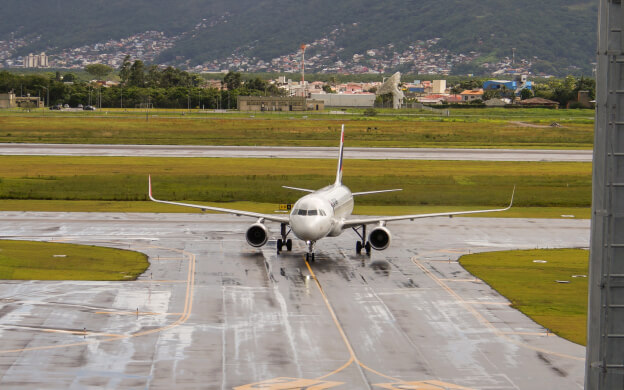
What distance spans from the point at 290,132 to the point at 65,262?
11304cm

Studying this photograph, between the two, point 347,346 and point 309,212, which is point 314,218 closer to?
point 309,212

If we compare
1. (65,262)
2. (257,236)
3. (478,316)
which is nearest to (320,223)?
(257,236)

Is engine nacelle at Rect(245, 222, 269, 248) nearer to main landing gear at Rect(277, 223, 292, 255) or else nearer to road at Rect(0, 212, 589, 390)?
road at Rect(0, 212, 589, 390)

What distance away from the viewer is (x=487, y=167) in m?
101

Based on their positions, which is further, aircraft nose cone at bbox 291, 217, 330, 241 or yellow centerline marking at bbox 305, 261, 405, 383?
aircraft nose cone at bbox 291, 217, 330, 241

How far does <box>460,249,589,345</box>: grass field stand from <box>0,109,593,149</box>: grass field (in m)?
82.5

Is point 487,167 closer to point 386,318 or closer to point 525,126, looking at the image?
point 386,318

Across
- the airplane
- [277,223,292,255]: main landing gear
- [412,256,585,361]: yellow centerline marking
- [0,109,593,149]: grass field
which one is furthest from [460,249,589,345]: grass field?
[0,109,593,149]: grass field

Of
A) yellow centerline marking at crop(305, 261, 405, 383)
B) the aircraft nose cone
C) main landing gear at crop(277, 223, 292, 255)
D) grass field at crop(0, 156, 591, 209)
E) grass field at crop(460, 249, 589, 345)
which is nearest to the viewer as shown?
yellow centerline marking at crop(305, 261, 405, 383)

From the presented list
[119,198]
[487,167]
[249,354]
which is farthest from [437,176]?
[249,354]

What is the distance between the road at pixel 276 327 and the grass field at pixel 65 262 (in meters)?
1.35

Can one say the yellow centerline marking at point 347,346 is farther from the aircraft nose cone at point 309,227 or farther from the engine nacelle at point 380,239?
the engine nacelle at point 380,239

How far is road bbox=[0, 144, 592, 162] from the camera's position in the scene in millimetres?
111500

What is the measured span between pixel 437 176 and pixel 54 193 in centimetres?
4035
